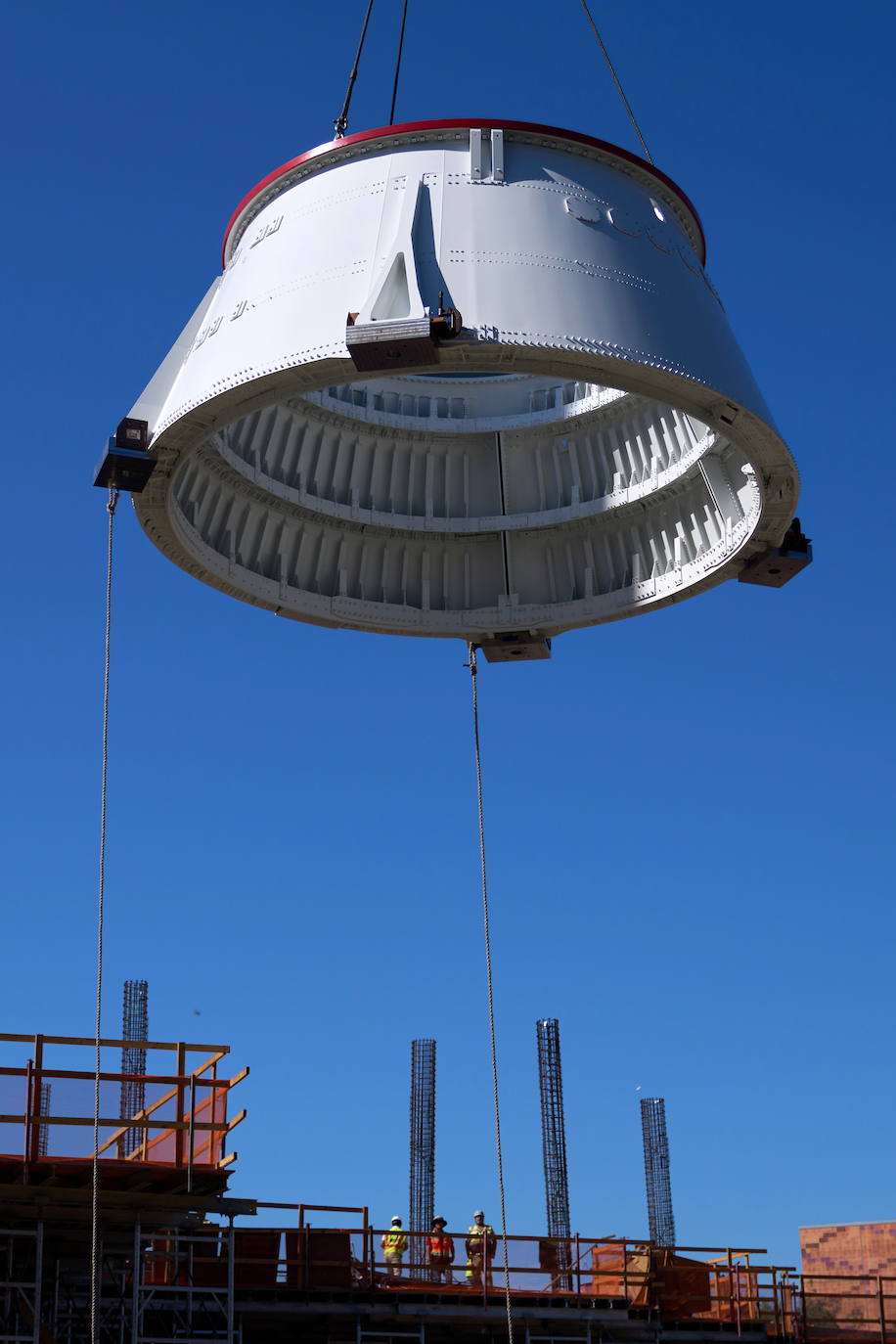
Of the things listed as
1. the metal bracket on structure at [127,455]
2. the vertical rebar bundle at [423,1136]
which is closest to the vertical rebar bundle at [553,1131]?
the vertical rebar bundle at [423,1136]

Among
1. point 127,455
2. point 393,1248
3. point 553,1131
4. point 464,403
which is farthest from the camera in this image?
point 553,1131

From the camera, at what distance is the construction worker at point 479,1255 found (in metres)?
32.7

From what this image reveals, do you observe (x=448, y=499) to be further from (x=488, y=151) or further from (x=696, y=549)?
(x=488, y=151)

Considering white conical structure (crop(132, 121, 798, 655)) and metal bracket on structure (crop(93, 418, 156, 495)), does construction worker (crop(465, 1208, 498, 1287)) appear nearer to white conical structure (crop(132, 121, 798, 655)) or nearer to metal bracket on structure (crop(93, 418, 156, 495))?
white conical structure (crop(132, 121, 798, 655))

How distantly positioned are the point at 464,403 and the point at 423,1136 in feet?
155

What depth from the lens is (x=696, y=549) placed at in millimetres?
27328

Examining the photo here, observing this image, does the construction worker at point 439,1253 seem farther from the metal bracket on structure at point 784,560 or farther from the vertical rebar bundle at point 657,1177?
the vertical rebar bundle at point 657,1177

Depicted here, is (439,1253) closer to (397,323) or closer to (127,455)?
(127,455)

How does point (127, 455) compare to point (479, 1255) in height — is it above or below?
above

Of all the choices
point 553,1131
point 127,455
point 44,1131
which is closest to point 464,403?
point 127,455

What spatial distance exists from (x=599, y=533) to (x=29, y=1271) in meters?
14.7

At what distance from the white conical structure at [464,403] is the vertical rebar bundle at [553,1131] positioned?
44.4 meters

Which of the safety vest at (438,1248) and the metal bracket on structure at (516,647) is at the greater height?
the metal bracket on structure at (516,647)

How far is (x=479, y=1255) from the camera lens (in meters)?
33.1
